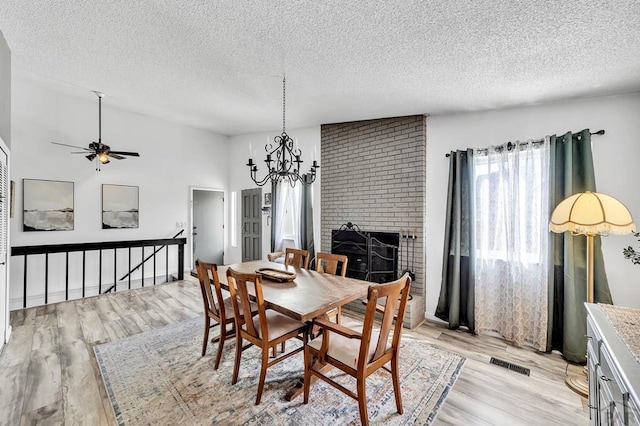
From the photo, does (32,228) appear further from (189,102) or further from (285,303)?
(285,303)

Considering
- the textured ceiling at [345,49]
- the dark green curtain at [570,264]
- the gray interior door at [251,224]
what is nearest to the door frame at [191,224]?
the gray interior door at [251,224]

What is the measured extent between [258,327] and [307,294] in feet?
1.55

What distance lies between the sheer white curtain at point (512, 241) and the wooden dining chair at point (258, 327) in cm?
241

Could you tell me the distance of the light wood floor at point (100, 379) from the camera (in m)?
1.99

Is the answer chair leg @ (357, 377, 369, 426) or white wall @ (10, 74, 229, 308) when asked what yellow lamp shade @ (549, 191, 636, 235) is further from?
white wall @ (10, 74, 229, 308)

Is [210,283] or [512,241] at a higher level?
[512,241]

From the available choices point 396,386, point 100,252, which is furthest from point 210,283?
point 100,252

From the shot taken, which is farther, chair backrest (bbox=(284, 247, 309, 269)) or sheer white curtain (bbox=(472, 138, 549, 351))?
chair backrest (bbox=(284, 247, 309, 269))

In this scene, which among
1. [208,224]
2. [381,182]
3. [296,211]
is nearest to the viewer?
[381,182]

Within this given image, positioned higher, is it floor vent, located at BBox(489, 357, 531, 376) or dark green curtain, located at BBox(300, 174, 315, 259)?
dark green curtain, located at BBox(300, 174, 315, 259)

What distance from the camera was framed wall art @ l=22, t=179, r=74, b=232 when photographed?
4359 millimetres

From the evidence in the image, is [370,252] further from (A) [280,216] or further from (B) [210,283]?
(B) [210,283]

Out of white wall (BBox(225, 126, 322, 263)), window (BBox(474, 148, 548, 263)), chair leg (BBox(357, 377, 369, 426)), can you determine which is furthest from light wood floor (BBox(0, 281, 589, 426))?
white wall (BBox(225, 126, 322, 263))

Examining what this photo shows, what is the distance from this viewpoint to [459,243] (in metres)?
3.52
